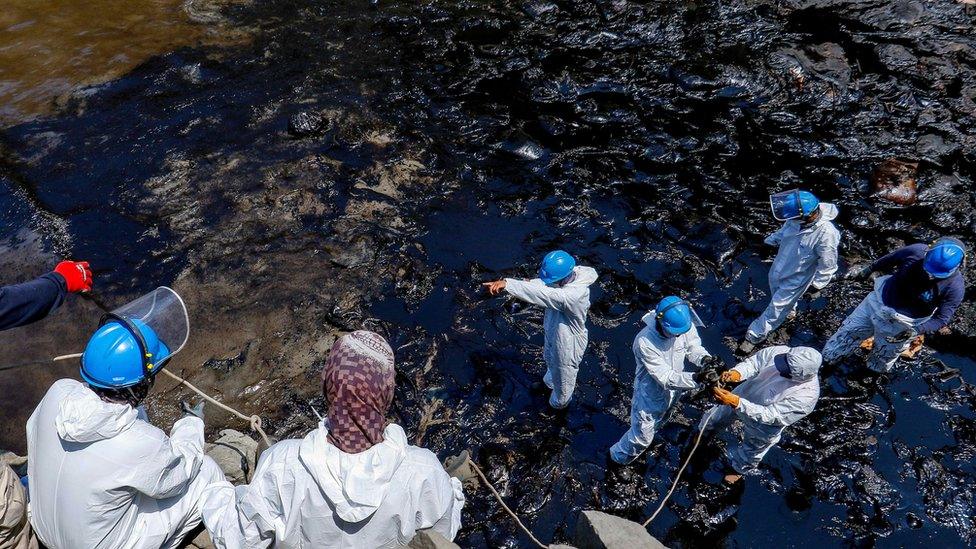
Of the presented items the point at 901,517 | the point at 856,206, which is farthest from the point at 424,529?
the point at 856,206

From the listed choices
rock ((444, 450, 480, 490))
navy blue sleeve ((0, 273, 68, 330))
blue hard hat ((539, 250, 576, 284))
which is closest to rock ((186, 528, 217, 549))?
rock ((444, 450, 480, 490))

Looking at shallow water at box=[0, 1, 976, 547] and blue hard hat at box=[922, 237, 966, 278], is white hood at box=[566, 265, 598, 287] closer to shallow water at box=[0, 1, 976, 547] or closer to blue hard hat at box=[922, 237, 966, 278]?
shallow water at box=[0, 1, 976, 547]

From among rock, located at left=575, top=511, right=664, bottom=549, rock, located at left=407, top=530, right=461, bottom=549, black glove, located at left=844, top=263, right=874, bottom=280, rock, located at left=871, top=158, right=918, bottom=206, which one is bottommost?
black glove, located at left=844, top=263, right=874, bottom=280

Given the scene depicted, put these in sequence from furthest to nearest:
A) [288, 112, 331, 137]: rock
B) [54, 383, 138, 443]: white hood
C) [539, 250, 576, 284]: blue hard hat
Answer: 1. [288, 112, 331, 137]: rock
2. [539, 250, 576, 284]: blue hard hat
3. [54, 383, 138, 443]: white hood

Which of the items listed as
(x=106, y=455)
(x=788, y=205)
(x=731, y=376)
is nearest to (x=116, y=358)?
(x=106, y=455)

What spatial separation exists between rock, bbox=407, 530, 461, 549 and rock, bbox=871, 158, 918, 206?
857 centimetres

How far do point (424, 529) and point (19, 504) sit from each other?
90.7 inches

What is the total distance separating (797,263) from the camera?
6680 mm

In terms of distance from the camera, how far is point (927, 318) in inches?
247

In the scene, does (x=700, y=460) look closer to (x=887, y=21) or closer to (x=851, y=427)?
(x=851, y=427)

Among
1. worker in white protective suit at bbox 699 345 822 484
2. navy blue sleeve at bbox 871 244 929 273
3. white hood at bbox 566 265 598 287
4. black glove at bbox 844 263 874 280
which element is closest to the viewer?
worker in white protective suit at bbox 699 345 822 484

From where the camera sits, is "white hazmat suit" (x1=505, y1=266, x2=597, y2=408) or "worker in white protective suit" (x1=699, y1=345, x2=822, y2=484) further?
"white hazmat suit" (x1=505, y1=266, x2=597, y2=408)

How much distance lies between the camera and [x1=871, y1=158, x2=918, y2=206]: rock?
9016 millimetres

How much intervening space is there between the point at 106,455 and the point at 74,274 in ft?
8.18
